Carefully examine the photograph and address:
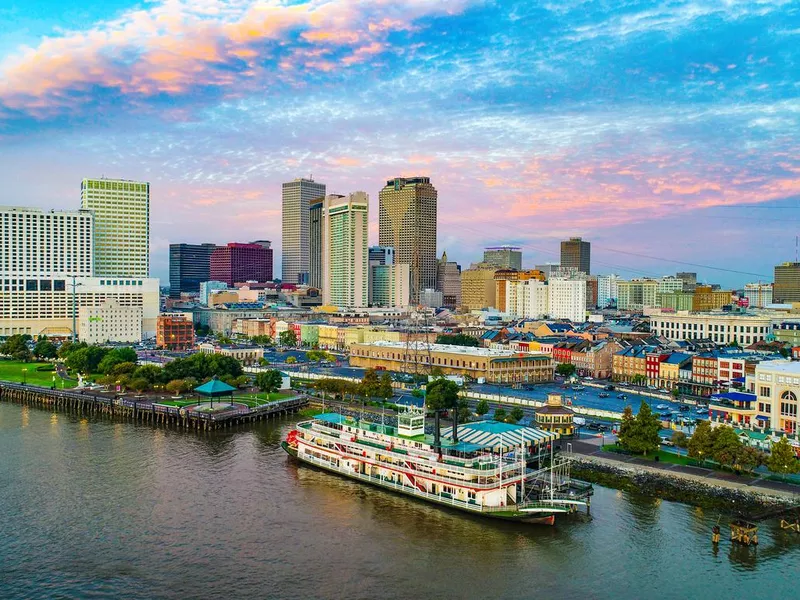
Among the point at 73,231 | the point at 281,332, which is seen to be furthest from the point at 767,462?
the point at 73,231

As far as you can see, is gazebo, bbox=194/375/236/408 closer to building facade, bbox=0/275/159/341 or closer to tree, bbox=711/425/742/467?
tree, bbox=711/425/742/467

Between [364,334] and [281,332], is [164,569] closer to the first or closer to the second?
[364,334]

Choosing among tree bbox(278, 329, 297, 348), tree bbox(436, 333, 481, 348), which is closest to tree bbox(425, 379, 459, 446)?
tree bbox(436, 333, 481, 348)

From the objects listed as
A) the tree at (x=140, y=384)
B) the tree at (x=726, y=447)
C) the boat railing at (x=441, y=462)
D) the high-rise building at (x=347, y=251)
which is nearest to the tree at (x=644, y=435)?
the tree at (x=726, y=447)

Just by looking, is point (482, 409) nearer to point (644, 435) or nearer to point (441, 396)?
point (441, 396)

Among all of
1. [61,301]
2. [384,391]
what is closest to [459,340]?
[384,391]
